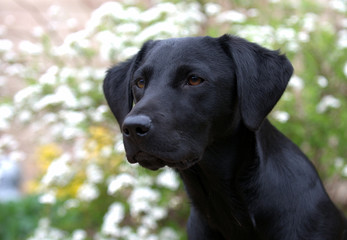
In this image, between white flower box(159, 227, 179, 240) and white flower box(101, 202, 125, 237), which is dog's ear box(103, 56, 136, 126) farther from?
white flower box(159, 227, 179, 240)

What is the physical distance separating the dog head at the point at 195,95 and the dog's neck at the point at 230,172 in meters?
0.09

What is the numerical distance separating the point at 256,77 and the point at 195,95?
0.31 metres

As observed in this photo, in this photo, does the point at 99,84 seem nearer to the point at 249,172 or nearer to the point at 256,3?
the point at 256,3

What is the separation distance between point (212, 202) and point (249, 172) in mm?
262

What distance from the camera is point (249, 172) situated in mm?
2334

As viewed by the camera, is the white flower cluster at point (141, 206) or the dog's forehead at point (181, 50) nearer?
the dog's forehead at point (181, 50)

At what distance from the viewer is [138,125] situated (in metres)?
1.95

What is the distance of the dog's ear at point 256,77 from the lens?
221cm

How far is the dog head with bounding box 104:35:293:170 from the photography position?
204 centimetres

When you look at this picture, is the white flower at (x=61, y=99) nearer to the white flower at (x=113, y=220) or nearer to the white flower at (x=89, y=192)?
the white flower at (x=89, y=192)

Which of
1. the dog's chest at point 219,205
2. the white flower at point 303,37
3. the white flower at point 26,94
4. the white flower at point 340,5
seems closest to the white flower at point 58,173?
the white flower at point 26,94

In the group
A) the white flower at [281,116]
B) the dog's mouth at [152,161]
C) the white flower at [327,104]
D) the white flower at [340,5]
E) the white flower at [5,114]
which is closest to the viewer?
the dog's mouth at [152,161]

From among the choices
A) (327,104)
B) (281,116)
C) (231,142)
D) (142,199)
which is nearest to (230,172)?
(231,142)

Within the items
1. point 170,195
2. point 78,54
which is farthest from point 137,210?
point 78,54
